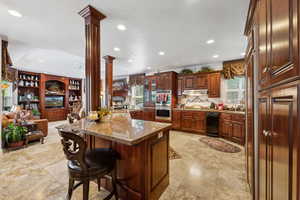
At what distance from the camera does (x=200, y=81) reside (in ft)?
16.8

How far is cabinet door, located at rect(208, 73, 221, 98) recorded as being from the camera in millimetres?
4789

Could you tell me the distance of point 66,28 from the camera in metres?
2.69

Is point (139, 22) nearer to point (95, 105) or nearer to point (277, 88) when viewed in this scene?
point (95, 105)

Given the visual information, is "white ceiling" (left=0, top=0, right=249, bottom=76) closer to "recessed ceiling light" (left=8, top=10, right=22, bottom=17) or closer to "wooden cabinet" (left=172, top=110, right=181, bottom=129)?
"recessed ceiling light" (left=8, top=10, right=22, bottom=17)

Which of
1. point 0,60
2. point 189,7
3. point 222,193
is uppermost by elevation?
point 189,7

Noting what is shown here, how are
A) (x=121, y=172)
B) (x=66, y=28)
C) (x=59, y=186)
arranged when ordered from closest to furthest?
(x=121, y=172)
(x=59, y=186)
(x=66, y=28)

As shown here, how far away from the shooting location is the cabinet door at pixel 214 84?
15.7 feet

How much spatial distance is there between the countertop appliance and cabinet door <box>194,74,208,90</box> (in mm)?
1109

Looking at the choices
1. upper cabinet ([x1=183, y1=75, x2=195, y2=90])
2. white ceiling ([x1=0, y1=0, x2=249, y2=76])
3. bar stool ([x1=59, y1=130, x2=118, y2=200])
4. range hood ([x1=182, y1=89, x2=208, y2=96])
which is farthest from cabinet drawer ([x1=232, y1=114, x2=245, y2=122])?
bar stool ([x1=59, y1=130, x2=118, y2=200])

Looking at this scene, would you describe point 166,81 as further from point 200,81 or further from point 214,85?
point 214,85

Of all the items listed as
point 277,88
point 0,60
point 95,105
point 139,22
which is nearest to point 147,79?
point 139,22

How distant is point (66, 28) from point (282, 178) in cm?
375

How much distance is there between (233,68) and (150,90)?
347cm

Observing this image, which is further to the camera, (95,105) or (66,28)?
(66,28)
